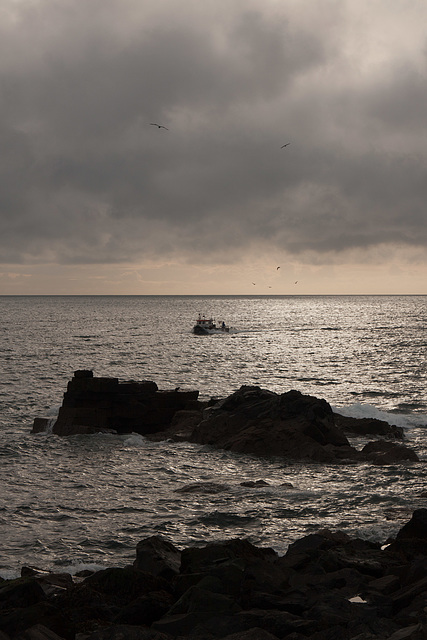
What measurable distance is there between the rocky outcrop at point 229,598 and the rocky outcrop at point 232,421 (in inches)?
609

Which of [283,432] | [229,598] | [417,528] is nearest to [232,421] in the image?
[283,432]

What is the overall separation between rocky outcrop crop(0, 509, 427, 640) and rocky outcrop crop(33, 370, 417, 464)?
15.5 m

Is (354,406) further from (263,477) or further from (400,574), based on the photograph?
(400,574)

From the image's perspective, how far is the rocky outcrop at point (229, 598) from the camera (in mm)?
12000

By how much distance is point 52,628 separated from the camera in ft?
43.0

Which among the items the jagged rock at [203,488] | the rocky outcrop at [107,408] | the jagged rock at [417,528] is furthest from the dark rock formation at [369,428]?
the jagged rock at [417,528]

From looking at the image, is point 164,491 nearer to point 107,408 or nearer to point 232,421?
point 232,421

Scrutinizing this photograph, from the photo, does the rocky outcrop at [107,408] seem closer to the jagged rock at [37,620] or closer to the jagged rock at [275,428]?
the jagged rock at [275,428]

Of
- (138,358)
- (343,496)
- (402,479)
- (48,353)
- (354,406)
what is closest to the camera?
(343,496)

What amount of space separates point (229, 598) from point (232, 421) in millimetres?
22935

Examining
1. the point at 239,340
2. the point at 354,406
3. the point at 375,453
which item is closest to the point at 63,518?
the point at 375,453

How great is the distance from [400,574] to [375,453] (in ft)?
57.1

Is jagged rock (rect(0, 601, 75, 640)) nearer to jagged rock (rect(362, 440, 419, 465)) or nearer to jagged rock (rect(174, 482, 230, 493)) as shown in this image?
jagged rock (rect(174, 482, 230, 493))

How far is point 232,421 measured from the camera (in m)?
36.1
